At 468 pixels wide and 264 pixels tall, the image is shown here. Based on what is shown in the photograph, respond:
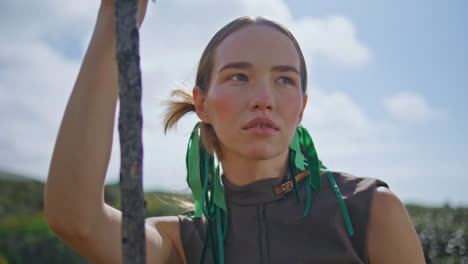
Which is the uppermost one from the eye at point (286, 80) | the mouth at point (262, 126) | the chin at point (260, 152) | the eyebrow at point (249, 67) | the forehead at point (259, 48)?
the forehead at point (259, 48)

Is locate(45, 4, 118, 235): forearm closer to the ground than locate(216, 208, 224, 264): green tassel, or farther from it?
farther from it

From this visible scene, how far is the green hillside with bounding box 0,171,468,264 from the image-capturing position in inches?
254

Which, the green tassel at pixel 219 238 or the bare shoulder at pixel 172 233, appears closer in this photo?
the green tassel at pixel 219 238

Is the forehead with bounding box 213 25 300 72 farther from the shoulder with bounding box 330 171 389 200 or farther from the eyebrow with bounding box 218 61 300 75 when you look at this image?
the shoulder with bounding box 330 171 389 200

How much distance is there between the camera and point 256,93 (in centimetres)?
239

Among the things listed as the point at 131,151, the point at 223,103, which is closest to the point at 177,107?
the point at 223,103

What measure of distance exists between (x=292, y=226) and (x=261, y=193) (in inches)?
9.2

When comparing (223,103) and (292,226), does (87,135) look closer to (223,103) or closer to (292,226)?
(223,103)

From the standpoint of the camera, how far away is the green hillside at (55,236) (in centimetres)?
645

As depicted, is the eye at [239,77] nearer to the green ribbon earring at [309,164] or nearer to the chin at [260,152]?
the chin at [260,152]

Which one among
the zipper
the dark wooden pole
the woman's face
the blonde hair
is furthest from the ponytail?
the dark wooden pole

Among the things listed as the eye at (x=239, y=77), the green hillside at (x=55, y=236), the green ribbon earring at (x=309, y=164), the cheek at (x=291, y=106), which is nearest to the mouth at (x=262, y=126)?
the cheek at (x=291, y=106)

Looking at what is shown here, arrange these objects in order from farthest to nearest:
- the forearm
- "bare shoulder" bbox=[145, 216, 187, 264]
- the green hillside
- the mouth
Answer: the green hillside → "bare shoulder" bbox=[145, 216, 187, 264] → the mouth → the forearm

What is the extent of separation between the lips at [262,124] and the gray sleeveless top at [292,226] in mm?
361
